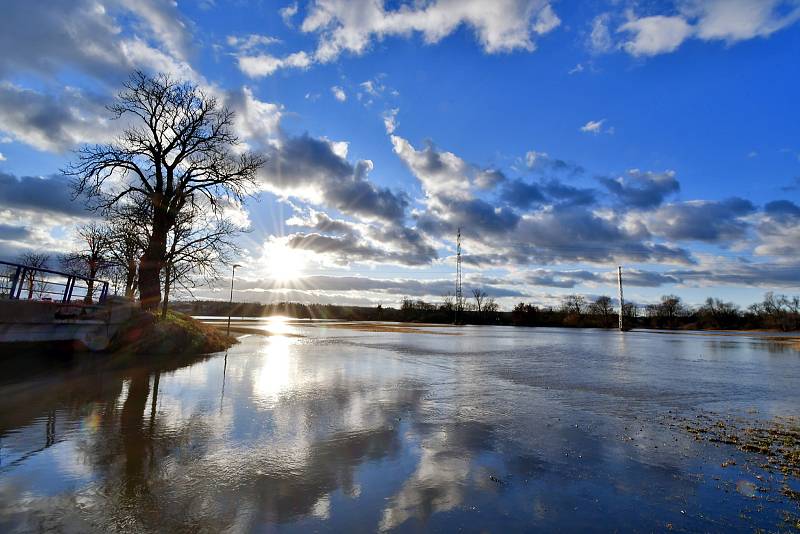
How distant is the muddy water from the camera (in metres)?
5.45

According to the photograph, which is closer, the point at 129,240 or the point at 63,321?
the point at 63,321

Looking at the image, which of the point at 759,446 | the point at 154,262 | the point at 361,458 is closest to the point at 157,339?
the point at 154,262

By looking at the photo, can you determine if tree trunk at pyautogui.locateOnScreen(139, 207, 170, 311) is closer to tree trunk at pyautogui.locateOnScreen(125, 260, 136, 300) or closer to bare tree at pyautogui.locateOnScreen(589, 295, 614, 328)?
tree trunk at pyautogui.locateOnScreen(125, 260, 136, 300)

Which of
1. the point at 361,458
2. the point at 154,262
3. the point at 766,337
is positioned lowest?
the point at 361,458

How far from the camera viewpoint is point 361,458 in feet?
25.5

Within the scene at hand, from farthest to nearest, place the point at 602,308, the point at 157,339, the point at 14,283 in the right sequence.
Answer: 1. the point at 602,308
2. the point at 157,339
3. the point at 14,283

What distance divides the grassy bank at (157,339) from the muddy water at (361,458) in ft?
19.0

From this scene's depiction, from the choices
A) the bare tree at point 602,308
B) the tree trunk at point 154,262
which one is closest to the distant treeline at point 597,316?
the bare tree at point 602,308

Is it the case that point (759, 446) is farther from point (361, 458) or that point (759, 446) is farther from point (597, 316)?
point (597, 316)

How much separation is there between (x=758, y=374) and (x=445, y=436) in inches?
844

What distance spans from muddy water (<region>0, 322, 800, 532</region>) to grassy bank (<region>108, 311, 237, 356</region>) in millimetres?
5783

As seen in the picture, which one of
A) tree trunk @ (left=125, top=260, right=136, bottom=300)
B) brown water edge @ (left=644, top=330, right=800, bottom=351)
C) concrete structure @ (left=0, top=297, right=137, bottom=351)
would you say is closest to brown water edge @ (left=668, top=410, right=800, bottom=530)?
concrete structure @ (left=0, top=297, right=137, bottom=351)

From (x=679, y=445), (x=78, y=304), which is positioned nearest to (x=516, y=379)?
(x=679, y=445)

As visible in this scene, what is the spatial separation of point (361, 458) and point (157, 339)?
19.5 meters
